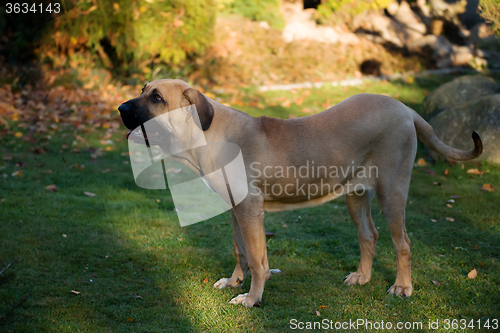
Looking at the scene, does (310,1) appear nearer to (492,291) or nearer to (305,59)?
(305,59)

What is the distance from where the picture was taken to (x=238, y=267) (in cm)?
418

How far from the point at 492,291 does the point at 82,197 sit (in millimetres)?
4996

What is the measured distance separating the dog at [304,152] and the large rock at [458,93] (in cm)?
544

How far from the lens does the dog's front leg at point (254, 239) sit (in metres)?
3.71

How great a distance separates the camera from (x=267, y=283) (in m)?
4.24

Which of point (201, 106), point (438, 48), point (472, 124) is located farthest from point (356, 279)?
point (438, 48)

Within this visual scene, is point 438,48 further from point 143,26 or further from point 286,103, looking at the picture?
point 143,26

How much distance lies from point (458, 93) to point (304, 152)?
664 centimetres

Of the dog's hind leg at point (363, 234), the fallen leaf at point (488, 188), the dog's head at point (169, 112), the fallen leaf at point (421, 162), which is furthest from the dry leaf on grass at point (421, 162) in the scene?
the dog's head at point (169, 112)

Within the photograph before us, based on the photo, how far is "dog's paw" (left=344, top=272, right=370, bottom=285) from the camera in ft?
13.9

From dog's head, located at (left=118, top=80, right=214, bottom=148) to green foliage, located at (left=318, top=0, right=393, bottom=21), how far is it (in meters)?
14.6

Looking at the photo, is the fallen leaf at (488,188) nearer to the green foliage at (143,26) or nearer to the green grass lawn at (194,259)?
the green grass lawn at (194,259)

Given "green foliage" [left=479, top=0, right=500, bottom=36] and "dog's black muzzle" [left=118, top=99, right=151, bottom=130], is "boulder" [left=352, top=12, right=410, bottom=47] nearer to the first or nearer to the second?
"green foliage" [left=479, top=0, right=500, bottom=36]

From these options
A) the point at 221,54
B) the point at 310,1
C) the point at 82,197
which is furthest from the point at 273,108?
the point at 310,1
